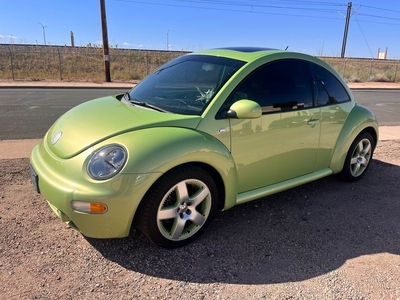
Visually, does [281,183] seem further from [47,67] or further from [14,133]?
[47,67]

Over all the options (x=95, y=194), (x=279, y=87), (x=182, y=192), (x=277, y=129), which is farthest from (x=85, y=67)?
(x=95, y=194)

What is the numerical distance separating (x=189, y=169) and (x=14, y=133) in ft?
17.9

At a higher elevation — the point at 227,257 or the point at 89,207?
the point at 89,207

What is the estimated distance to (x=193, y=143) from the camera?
9.01ft

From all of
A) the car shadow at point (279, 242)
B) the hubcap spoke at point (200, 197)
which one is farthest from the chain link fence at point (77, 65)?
the hubcap spoke at point (200, 197)

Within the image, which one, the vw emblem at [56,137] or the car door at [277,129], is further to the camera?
the car door at [277,129]

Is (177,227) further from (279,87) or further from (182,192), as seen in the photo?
(279,87)

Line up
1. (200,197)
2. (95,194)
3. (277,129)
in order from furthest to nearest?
(277,129), (200,197), (95,194)

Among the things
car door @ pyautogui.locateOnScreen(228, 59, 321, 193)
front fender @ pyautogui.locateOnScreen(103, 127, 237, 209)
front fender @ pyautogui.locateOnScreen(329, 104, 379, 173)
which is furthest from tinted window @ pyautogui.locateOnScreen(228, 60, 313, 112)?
front fender @ pyautogui.locateOnScreen(329, 104, 379, 173)

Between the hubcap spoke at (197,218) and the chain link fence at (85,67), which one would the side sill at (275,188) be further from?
the chain link fence at (85,67)

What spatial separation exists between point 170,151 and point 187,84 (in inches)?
43.1

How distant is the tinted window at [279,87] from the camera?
3.21 meters

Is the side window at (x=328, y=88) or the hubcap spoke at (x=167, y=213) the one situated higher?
the side window at (x=328, y=88)

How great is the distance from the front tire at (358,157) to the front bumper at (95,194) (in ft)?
9.41
